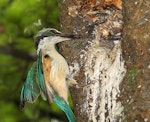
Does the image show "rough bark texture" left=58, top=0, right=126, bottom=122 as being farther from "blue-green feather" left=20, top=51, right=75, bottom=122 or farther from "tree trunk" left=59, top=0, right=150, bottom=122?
"blue-green feather" left=20, top=51, right=75, bottom=122

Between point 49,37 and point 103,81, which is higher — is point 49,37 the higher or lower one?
the higher one

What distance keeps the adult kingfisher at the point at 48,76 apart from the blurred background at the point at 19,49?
1.37 meters

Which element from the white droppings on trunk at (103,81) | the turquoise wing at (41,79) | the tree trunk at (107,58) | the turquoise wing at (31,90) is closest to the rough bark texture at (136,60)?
the tree trunk at (107,58)

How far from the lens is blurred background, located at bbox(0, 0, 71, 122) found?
6719 mm

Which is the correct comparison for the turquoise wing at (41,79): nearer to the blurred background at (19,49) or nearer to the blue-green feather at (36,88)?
the blue-green feather at (36,88)

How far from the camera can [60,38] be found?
4.73 metres

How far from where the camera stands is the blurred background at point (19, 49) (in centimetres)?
672

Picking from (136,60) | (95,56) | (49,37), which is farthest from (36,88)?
(136,60)

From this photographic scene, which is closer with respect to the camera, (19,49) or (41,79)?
(41,79)

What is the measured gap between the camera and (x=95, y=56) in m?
4.60

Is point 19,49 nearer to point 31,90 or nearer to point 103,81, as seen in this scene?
point 31,90

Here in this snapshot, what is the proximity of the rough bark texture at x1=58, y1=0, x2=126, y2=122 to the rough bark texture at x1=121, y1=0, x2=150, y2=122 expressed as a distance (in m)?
0.13

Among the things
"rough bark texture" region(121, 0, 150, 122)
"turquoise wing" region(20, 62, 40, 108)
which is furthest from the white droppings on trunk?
"turquoise wing" region(20, 62, 40, 108)

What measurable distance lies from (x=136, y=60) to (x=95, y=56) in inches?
19.0
